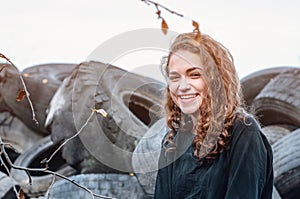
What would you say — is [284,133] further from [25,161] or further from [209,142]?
[209,142]

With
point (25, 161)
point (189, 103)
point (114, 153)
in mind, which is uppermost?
point (189, 103)

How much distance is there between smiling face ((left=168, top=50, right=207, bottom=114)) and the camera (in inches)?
72.5

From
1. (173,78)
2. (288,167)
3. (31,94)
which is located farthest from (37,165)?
(173,78)

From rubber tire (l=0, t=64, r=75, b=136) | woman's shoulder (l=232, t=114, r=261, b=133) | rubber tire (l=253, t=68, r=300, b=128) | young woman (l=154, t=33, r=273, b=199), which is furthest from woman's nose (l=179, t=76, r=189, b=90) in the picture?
rubber tire (l=0, t=64, r=75, b=136)

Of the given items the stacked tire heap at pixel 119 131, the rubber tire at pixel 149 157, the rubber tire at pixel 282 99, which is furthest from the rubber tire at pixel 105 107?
the rubber tire at pixel 282 99

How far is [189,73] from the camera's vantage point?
1838 millimetres

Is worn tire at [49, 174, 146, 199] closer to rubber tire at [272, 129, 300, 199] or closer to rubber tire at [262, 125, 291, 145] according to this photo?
rubber tire at [272, 129, 300, 199]

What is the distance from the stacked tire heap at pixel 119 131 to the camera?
10.3 ft

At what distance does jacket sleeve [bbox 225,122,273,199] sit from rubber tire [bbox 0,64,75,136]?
2735mm

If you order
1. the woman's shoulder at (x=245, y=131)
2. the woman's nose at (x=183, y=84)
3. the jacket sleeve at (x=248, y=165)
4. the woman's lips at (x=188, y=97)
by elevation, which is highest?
the woman's nose at (x=183, y=84)

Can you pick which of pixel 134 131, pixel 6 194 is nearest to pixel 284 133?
pixel 134 131

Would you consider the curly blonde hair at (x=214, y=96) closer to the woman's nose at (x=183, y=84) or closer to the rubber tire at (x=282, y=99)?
the woman's nose at (x=183, y=84)

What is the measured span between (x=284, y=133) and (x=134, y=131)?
741 millimetres

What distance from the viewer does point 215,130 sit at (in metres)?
1.85
